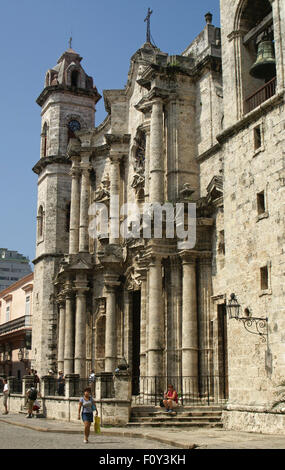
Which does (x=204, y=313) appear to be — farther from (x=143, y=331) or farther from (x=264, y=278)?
(x=264, y=278)

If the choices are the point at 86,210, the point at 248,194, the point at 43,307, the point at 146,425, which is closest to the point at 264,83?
the point at 248,194

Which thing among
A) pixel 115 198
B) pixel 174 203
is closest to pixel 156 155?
pixel 174 203

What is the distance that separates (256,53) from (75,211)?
15.5 metres

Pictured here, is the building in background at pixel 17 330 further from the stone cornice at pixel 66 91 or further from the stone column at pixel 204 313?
the stone column at pixel 204 313

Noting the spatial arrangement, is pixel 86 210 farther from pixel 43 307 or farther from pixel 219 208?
pixel 219 208

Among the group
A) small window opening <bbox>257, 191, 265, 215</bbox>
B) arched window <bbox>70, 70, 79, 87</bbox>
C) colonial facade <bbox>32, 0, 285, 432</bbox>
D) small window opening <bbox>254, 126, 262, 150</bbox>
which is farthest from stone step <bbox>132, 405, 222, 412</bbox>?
arched window <bbox>70, 70, 79, 87</bbox>

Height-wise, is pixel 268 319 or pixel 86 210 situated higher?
pixel 86 210

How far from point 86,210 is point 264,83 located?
14844 millimetres

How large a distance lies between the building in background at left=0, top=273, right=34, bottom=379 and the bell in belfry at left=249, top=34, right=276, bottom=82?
24.9 metres

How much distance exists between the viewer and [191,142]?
24453mm

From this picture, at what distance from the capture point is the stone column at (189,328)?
70.4 ft

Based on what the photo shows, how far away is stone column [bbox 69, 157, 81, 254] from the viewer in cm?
3177

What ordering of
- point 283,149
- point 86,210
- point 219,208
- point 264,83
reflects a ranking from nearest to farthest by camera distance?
point 283,149 < point 264,83 < point 219,208 < point 86,210
